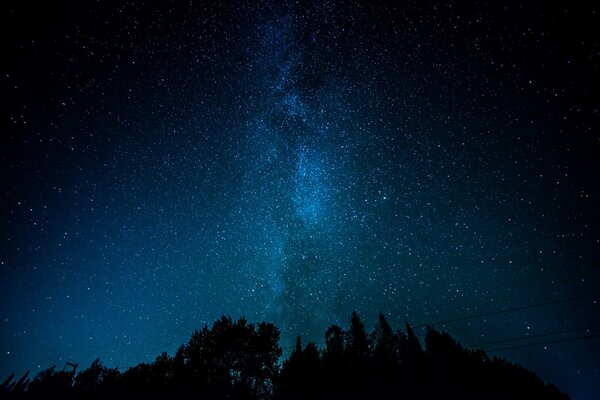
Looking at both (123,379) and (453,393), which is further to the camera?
(123,379)

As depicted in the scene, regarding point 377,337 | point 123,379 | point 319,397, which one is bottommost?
point 319,397

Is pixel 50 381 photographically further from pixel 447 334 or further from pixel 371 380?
pixel 447 334

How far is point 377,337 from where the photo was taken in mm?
33594

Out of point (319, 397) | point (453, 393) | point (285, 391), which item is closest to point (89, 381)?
point (285, 391)

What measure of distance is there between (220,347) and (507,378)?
128ft

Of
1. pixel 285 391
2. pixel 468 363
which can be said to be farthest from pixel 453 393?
pixel 285 391

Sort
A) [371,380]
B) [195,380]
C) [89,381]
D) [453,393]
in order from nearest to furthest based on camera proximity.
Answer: [453,393] → [371,380] → [195,380] → [89,381]

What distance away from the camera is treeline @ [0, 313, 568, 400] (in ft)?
89.4

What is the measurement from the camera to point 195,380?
29719 millimetres

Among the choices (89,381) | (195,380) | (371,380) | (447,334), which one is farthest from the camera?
(89,381)

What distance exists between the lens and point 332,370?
29062 mm

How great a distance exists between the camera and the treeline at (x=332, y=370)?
89.4 ft

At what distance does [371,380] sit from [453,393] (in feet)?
26.9

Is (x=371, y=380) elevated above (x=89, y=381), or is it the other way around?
(x=89, y=381)
